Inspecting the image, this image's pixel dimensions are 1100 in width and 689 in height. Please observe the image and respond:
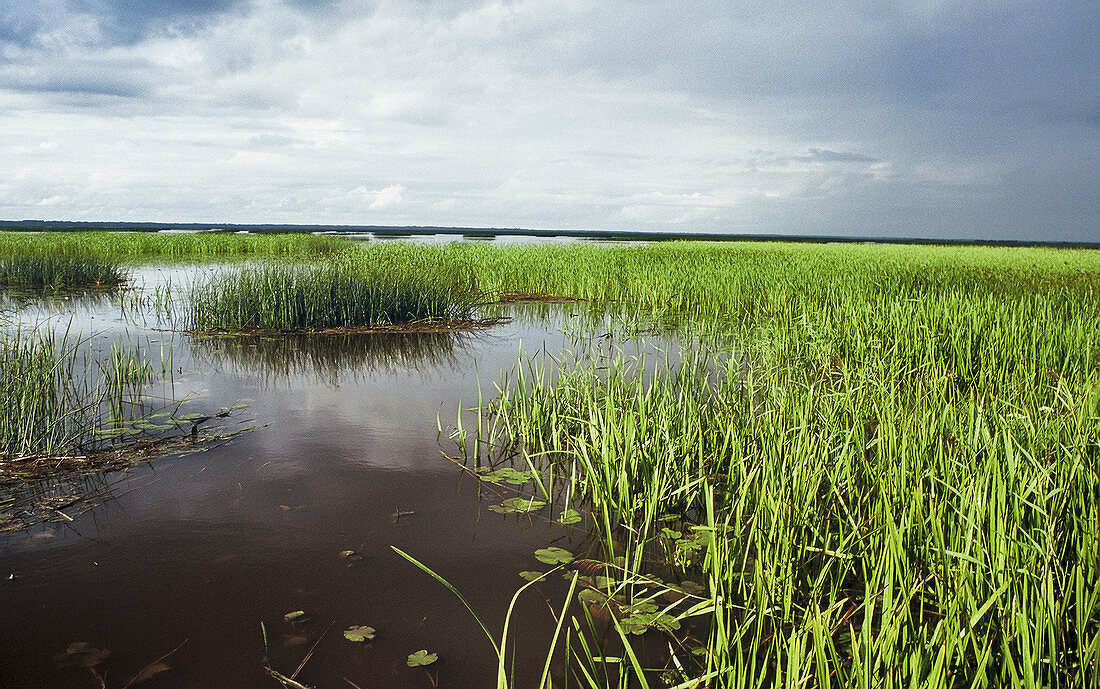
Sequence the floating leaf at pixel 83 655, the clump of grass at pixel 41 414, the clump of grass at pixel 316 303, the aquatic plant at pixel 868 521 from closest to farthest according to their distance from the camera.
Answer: the aquatic plant at pixel 868 521 → the floating leaf at pixel 83 655 → the clump of grass at pixel 41 414 → the clump of grass at pixel 316 303

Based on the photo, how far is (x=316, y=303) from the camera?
458 inches

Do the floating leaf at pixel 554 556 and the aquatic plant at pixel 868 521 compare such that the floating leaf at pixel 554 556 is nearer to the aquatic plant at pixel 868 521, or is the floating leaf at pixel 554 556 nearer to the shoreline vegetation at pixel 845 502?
the shoreline vegetation at pixel 845 502

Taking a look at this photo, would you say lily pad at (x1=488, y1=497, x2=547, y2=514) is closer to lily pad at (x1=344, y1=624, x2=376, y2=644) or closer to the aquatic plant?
the aquatic plant

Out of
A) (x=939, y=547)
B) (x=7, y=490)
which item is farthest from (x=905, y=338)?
(x=7, y=490)

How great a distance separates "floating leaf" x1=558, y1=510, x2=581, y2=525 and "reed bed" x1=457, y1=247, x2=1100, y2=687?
0.16 meters

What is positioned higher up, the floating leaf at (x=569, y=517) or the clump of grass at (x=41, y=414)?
the clump of grass at (x=41, y=414)

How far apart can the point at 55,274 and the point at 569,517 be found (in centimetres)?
2019

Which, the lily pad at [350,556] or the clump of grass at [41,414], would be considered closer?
the lily pad at [350,556]

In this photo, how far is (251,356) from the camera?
9.48 metres

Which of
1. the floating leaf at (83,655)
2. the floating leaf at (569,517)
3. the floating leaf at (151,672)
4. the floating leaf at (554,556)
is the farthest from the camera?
the floating leaf at (569,517)

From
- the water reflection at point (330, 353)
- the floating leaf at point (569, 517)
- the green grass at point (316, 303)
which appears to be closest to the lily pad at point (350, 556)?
the floating leaf at point (569, 517)

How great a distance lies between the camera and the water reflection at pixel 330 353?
874 cm

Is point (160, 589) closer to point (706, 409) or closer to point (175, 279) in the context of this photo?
point (706, 409)

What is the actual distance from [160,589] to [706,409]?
3722 mm
